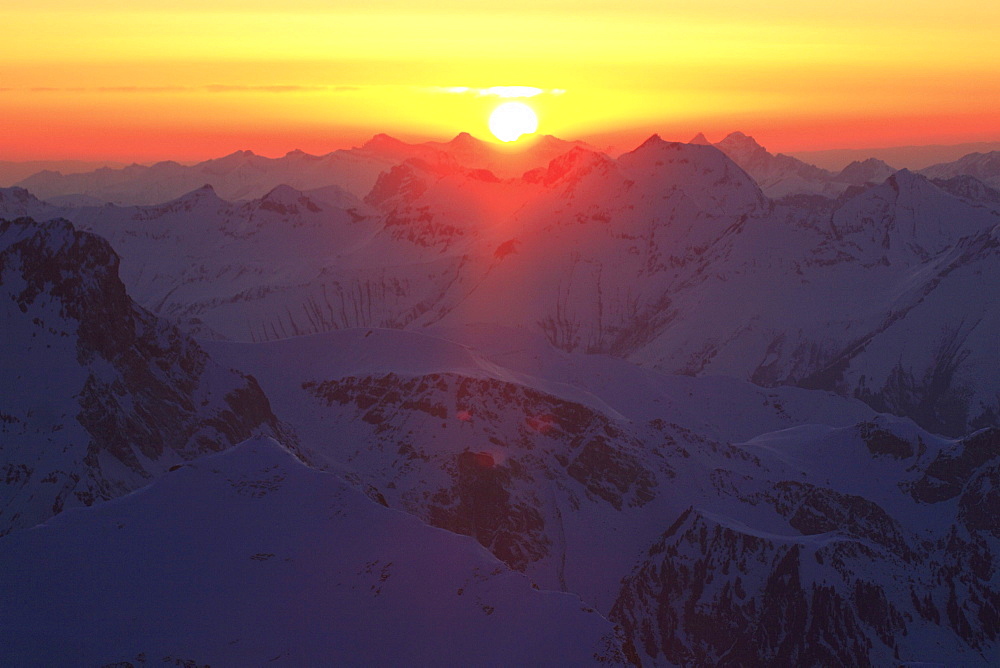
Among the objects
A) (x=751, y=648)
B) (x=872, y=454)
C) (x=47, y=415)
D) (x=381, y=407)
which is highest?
(x=47, y=415)

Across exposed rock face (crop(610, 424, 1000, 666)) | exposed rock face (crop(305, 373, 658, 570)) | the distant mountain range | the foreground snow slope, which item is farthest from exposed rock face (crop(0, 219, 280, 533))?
exposed rock face (crop(610, 424, 1000, 666))

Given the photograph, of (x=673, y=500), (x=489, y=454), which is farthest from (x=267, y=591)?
(x=673, y=500)

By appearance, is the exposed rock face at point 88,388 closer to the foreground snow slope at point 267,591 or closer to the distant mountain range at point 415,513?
the distant mountain range at point 415,513

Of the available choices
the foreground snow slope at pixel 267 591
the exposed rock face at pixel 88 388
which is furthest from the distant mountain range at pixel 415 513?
the exposed rock face at pixel 88 388

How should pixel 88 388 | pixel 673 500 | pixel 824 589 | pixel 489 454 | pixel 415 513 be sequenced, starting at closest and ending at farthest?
pixel 88 388
pixel 824 589
pixel 415 513
pixel 489 454
pixel 673 500

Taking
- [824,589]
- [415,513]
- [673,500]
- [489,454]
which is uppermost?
[489,454]

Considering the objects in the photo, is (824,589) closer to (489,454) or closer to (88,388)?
(489,454)

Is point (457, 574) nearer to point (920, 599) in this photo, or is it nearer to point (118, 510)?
point (118, 510)

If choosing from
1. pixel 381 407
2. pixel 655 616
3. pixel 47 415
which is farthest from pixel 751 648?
pixel 47 415

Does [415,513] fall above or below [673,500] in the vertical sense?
above
